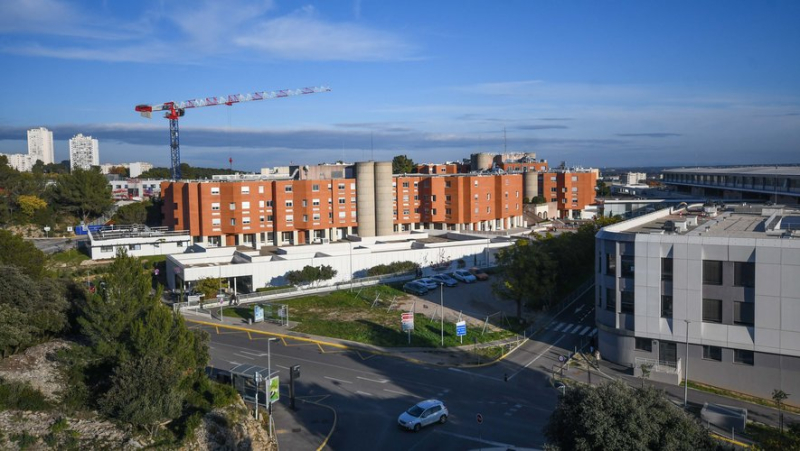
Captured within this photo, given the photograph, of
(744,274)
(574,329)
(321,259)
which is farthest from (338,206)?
(744,274)

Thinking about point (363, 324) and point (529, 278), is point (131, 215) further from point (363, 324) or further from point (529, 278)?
point (529, 278)

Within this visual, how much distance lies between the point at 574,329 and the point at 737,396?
44.9 ft

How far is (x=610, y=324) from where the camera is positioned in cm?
3706

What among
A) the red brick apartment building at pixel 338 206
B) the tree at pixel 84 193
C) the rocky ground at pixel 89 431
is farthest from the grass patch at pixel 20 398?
the tree at pixel 84 193

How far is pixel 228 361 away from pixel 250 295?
16583 mm

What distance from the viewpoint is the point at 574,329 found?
1773 inches

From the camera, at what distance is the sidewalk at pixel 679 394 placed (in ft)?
98.3

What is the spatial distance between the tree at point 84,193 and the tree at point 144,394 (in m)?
73.1

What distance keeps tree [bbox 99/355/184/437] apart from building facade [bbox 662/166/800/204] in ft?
223

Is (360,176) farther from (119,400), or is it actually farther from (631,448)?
(631,448)

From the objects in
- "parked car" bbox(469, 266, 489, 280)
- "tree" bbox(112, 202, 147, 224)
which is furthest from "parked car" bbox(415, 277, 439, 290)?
"tree" bbox(112, 202, 147, 224)

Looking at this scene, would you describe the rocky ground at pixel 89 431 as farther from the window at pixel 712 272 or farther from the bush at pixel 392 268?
the bush at pixel 392 268

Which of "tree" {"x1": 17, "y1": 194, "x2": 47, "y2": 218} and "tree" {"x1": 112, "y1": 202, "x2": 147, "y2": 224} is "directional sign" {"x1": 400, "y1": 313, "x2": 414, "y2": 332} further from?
"tree" {"x1": 17, "y1": 194, "x2": 47, "y2": 218}

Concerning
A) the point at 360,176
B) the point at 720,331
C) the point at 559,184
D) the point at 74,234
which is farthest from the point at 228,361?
the point at 559,184
